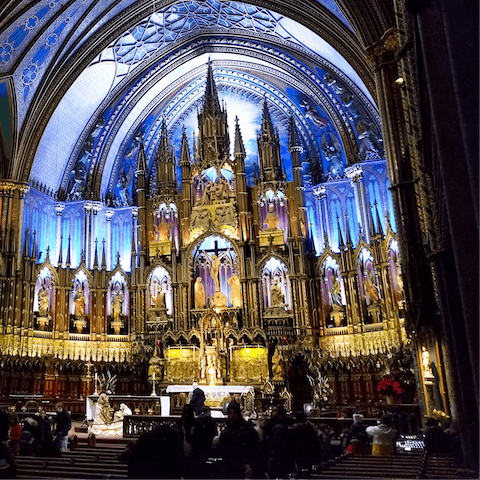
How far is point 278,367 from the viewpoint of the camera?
21500 millimetres

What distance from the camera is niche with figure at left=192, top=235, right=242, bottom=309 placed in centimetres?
2400

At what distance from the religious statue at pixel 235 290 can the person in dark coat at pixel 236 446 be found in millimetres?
17134

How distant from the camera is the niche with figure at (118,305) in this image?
24.5 metres

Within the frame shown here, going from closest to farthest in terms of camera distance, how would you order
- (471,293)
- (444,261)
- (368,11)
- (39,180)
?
1. (471,293)
2. (444,261)
3. (368,11)
4. (39,180)

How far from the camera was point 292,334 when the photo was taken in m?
22.4

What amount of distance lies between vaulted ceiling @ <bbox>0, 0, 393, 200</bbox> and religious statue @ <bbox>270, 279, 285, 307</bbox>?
245 inches

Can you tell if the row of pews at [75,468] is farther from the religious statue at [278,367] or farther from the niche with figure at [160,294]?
the niche with figure at [160,294]

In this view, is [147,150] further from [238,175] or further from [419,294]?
[419,294]

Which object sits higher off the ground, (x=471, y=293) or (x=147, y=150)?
(x=147, y=150)

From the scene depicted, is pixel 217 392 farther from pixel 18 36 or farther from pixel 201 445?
pixel 18 36

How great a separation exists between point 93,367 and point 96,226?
24.2 feet

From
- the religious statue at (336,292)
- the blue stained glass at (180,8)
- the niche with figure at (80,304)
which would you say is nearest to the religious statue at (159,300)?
the niche with figure at (80,304)

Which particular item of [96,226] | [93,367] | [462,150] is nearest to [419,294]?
[462,150]

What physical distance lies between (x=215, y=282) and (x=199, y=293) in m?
0.94
